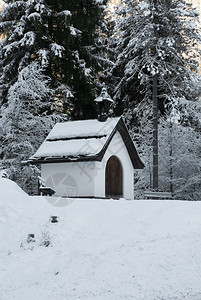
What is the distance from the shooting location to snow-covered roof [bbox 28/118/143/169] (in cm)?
1603

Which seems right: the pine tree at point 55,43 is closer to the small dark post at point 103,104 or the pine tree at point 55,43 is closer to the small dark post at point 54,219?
the small dark post at point 103,104

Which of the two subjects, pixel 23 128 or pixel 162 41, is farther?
pixel 162 41

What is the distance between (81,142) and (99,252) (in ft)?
30.8

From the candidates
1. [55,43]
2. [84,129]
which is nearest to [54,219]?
[84,129]

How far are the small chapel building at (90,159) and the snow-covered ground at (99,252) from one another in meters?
4.55

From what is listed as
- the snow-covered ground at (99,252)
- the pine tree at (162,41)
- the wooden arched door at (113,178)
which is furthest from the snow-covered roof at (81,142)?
the snow-covered ground at (99,252)

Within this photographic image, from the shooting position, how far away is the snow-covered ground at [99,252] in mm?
6204

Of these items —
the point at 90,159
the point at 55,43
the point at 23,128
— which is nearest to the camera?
the point at 90,159

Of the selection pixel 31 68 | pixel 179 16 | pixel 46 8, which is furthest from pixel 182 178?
pixel 46 8

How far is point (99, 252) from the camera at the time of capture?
7852mm

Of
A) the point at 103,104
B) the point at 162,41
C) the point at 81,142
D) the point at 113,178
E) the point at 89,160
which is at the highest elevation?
the point at 162,41

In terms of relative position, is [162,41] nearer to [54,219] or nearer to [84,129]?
[84,129]

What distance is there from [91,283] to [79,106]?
72.3 ft

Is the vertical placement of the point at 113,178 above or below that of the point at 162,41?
below
